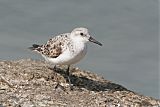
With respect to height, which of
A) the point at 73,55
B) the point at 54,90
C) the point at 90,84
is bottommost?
the point at 54,90

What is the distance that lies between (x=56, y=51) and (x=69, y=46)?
65 centimetres

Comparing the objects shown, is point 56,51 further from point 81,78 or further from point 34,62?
point 34,62

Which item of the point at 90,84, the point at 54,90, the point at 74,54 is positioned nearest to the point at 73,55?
the point at 74,54

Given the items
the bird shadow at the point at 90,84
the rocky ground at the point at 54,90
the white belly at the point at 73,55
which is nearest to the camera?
the rocky ground at the point at 54,90

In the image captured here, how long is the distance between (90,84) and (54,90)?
2.22m

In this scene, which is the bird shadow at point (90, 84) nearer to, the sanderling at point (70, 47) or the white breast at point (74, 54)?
the sanderling at point (70, 47)

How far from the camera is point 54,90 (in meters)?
15.5

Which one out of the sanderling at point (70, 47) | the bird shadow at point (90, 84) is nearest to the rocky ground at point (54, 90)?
the bird shadow at point (90, 84)

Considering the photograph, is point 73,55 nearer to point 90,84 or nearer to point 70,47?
point 70,47

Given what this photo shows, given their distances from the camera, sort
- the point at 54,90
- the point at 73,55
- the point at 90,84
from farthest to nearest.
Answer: the point at 90,84 → the point at 73,55 → the point at 54,90

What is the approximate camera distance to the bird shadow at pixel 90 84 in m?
17.0

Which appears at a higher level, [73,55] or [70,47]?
[70,47]

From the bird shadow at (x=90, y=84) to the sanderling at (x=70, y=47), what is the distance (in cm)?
97

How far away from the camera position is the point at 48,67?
715 inches
